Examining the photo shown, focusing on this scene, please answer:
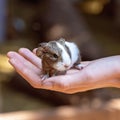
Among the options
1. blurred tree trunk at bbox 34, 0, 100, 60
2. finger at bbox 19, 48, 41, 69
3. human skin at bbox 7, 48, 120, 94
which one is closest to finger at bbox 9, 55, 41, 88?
human skin at bbox 7, 48, 120, 94

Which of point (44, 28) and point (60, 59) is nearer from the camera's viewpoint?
point (60, 59)

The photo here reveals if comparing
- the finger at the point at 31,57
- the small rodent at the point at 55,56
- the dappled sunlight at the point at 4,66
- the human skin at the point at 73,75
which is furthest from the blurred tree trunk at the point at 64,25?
the small rodent at the point at 55,56

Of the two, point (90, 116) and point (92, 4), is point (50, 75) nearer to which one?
point (90, 116)

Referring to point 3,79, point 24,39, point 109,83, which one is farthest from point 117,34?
point 109,83

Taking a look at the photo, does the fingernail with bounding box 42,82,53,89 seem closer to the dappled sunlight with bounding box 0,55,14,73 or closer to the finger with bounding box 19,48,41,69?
the finger with bounding box 19,48,41,69

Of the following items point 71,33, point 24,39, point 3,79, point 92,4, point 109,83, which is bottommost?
point 109,83

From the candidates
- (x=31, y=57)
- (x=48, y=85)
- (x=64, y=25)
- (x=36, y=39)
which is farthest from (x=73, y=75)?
(x=36, y=39)

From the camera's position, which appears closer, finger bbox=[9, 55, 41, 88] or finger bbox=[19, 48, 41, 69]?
finger bbox=[9, 55, 41, 88]

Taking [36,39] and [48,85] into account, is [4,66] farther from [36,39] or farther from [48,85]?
[48,85]
